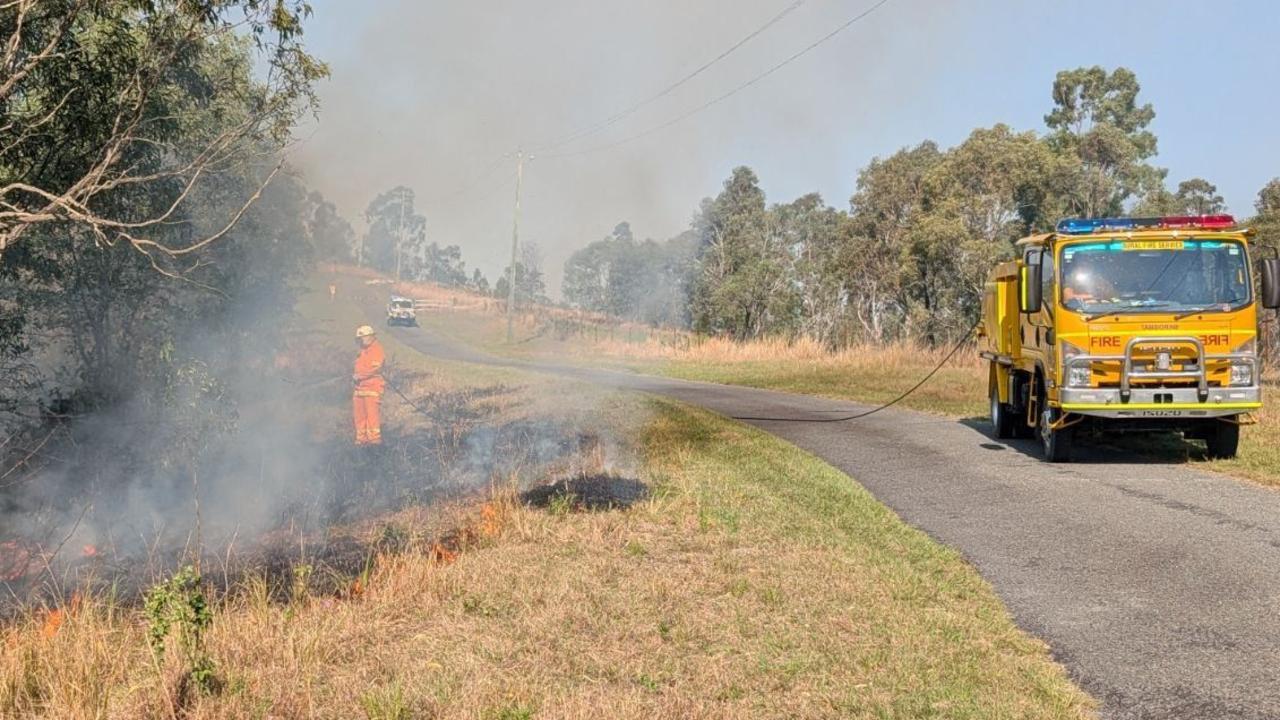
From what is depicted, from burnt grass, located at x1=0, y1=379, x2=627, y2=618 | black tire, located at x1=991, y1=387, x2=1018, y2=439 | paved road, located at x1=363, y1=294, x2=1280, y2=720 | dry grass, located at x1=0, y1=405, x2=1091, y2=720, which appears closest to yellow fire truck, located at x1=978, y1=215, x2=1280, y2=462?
paved road, located at x1=363, y1=294, x2=1280, y2=720

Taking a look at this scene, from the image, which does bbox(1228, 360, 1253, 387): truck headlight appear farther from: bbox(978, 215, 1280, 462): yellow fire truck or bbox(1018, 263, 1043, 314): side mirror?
bbox(1018, 263, 1043, 314): side mirror

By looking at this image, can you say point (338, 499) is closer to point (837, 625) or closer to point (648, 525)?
point (648, 525)

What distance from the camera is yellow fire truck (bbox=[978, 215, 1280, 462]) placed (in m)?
11.1

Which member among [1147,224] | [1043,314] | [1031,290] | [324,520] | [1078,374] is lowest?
[324,520]

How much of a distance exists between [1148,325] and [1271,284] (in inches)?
49.4

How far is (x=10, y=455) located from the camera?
13336mm

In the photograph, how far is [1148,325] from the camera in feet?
36.7

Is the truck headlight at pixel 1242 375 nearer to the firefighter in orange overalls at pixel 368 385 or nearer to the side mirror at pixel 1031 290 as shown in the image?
the side mirror at pixel 1031 290

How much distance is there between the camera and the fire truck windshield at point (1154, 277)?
11.3m

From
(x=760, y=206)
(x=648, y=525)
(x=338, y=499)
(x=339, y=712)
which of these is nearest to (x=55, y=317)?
(x=338, y=499)

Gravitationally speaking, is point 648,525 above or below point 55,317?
below

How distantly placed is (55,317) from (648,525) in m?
11.6

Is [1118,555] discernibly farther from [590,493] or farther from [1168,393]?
[590,493]

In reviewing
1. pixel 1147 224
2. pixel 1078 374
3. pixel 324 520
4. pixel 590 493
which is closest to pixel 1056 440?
pixel 1078 374
